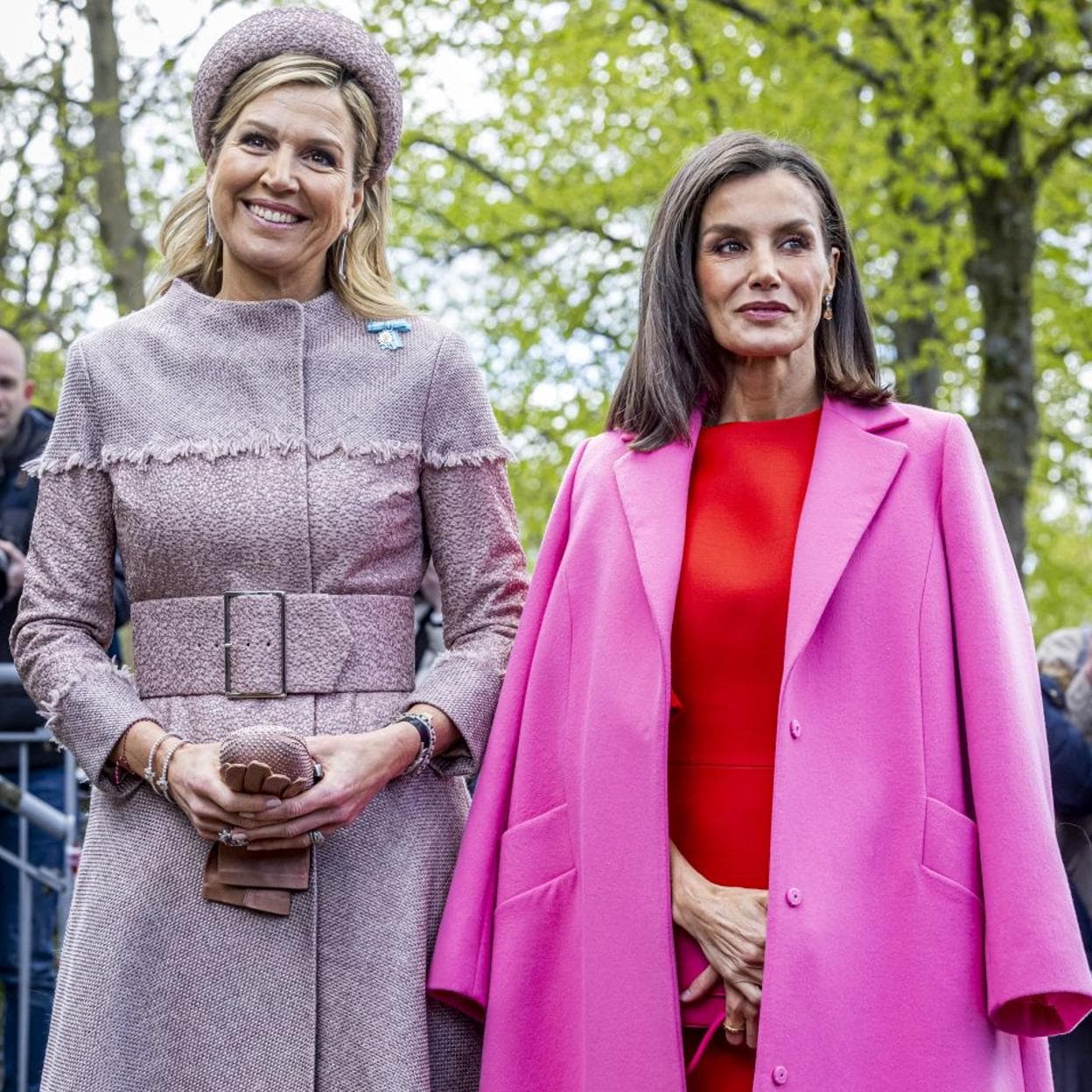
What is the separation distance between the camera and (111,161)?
29.5 ft

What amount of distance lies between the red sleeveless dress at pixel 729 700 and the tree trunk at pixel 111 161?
642 centimetres

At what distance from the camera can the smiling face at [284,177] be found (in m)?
2.83

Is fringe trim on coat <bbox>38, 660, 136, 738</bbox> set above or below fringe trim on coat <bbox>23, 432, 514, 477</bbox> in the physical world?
below

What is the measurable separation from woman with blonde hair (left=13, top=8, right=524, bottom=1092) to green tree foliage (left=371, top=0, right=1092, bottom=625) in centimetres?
699

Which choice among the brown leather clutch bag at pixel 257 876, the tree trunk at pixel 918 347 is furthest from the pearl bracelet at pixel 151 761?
the tree trunk at pixel 918 347

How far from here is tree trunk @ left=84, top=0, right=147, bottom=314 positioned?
28.9ft

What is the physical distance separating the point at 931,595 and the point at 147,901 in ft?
4.32

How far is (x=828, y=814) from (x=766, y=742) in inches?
6.8

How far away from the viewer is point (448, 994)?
9.15ft

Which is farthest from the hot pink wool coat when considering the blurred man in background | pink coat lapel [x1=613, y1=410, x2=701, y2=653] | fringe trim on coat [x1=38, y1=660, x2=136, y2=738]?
the blurred man in background

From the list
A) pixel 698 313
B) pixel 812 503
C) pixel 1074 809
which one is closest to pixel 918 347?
pixel 1074 809

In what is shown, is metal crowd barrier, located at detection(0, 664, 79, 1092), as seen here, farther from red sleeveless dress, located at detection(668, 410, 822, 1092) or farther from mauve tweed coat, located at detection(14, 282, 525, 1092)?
red sleeveless dress, located at detection(668, 410, 822, 1092)

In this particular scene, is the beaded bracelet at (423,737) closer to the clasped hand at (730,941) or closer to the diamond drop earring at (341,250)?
the clasped hand at (730,941)

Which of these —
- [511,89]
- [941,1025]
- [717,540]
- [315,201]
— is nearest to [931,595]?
[717,540]
